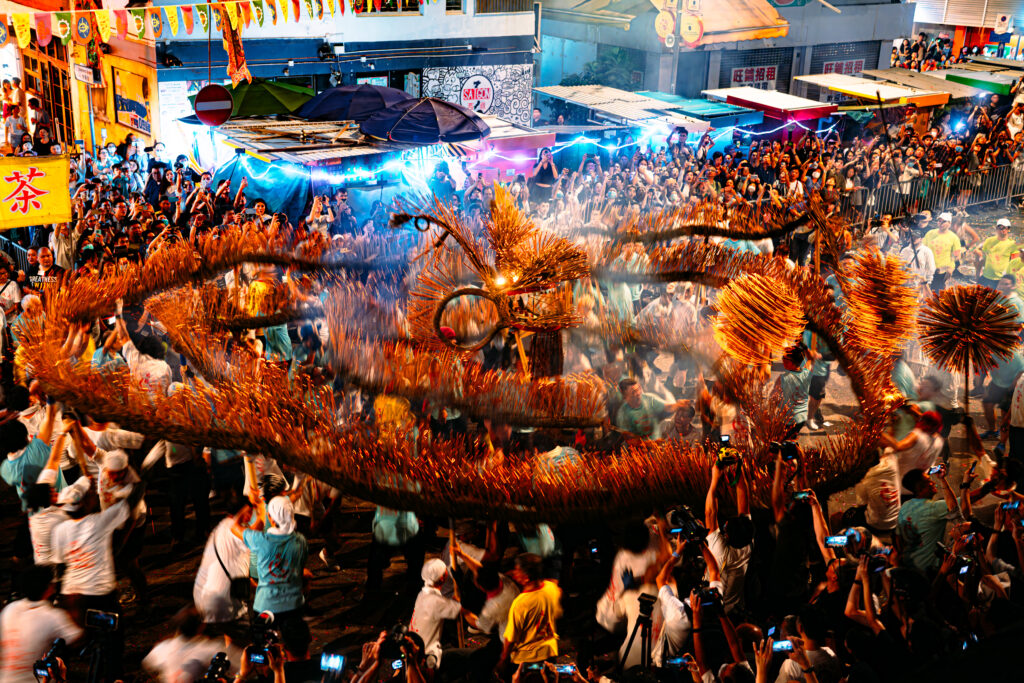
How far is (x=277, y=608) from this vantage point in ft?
13.1

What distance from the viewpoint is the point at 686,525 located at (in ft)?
12.0

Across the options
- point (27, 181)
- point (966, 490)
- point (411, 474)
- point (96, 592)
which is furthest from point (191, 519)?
point (966, 490)

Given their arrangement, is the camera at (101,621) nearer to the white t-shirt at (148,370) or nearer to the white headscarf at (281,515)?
the white headscarf at (281,515)

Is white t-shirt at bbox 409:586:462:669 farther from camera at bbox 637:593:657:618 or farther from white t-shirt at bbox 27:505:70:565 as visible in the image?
white t-shirt at bbox 27:505:70:565

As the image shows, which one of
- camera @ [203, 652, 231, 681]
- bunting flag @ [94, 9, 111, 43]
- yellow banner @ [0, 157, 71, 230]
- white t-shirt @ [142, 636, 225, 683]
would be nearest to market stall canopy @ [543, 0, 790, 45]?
bunting flag @ [94, 9, 111, 43]

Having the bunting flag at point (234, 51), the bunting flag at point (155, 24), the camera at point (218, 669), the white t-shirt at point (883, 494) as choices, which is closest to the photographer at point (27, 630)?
the camera at point (218, 669)

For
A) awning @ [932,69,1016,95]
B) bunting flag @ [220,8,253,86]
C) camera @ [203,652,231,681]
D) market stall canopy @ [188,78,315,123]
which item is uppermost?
bunting flag @ [220,8,253,86]

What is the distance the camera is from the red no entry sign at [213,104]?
33.4 ft

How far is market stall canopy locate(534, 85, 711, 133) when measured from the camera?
1451 cm

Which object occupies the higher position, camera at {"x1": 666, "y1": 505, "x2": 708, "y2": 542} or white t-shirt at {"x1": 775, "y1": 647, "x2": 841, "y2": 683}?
camera at {"x1": 666, "y1": 505, "x2": 708, "y2": 542}

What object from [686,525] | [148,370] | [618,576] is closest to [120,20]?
[148,370]

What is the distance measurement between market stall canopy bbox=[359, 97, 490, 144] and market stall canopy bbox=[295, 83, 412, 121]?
23 centimetres

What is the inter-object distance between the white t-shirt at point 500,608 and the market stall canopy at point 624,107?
1123 centimetres

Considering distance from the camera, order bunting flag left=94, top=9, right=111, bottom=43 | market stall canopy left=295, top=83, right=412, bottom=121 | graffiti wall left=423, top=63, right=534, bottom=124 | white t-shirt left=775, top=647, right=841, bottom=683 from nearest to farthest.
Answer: white t-shirt left=775, top=647, right=841, bottom=683 → bunting flag left=94, top=9, right=111, bottom=43 → market stall canopy left=295, top=83, right=412, bottom=121 → graffiti wall left=423, top=63, right=534, bottom=124
